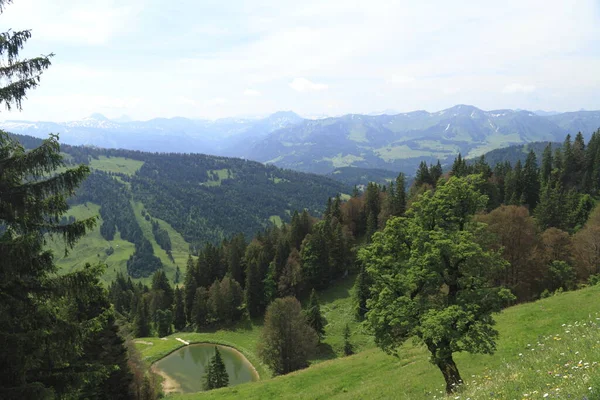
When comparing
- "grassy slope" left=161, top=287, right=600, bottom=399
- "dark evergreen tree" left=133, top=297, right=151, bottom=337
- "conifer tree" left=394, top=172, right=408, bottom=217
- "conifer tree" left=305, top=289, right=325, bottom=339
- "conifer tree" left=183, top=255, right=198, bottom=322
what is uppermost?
"conifer tree" left=394, top=172, right=408, bottom=217

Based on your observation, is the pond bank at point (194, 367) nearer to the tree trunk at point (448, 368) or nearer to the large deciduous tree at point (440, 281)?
the tree trunk at point (448, 368)

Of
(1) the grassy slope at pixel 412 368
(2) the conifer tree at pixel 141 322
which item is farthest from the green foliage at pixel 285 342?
(2) the conifer tree at pixel 141 322

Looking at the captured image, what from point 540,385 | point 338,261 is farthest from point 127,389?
point 338,261

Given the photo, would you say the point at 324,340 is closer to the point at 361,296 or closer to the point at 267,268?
the point at 361,296

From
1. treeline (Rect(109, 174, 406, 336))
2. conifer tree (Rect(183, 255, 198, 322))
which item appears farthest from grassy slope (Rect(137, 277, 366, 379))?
conifer tree (Rect(183, 255, 198, 322))

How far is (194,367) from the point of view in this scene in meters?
65.5

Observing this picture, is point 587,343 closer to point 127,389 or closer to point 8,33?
point 8,33

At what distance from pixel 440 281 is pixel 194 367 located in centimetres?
6008

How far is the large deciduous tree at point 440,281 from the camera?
57.6ft

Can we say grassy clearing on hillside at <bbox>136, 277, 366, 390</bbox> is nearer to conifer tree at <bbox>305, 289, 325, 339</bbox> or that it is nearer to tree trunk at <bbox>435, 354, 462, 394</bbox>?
conifer tree at <bbox>305, 289, 325, 339</bbox>

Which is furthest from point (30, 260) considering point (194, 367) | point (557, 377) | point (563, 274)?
point (194, 367)

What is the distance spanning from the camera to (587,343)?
11641 mm

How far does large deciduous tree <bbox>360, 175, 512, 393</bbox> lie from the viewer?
17.5 meters

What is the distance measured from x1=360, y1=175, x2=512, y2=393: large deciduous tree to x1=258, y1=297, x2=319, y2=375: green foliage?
34971 millimetres
